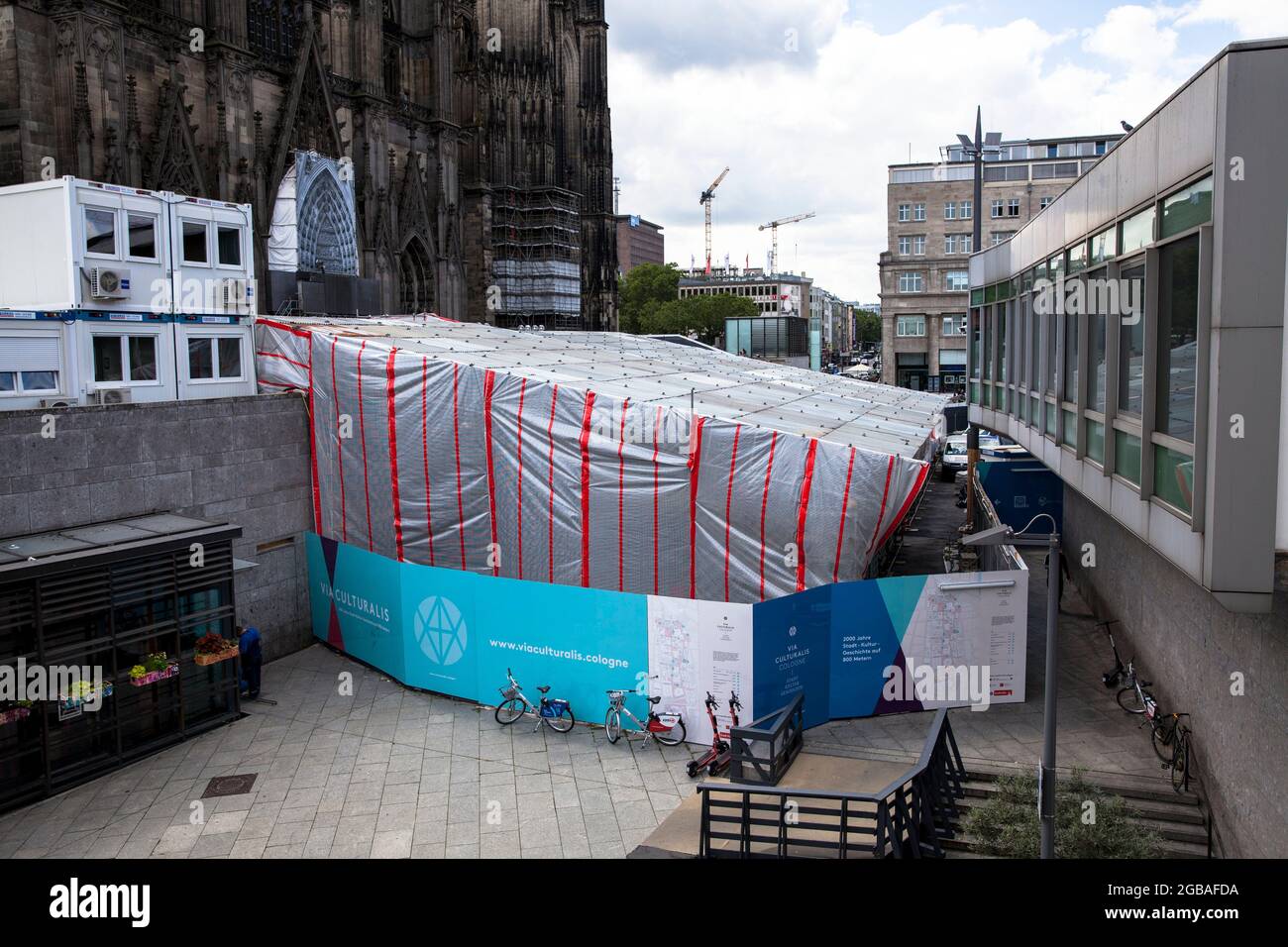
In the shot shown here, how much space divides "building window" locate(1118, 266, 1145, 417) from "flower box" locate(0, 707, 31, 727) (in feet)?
47.9

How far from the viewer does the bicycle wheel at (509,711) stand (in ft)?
55.1

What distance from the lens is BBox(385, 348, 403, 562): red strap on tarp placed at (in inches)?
781

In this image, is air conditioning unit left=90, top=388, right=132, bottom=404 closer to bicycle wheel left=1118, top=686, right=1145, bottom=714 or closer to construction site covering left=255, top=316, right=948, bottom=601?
construction site covering left=255, top=316, right=948, bottom=601

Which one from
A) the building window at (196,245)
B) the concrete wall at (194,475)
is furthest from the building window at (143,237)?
the concrete wall at (194,475)

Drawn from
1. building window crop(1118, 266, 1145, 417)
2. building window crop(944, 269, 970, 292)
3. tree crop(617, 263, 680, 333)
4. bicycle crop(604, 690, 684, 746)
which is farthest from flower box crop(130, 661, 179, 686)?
tree crop(617, 263, 680, 333)

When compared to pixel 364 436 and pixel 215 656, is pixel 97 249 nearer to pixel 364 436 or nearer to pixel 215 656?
pixel 364 436

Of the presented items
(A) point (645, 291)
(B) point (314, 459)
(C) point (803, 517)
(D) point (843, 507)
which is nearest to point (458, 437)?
(B) point (314, 459)

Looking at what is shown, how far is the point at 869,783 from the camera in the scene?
1384cm

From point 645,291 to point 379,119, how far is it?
279 feet

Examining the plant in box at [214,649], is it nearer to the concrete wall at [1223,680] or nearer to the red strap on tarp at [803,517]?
the red strap on tarp at [803,517]
